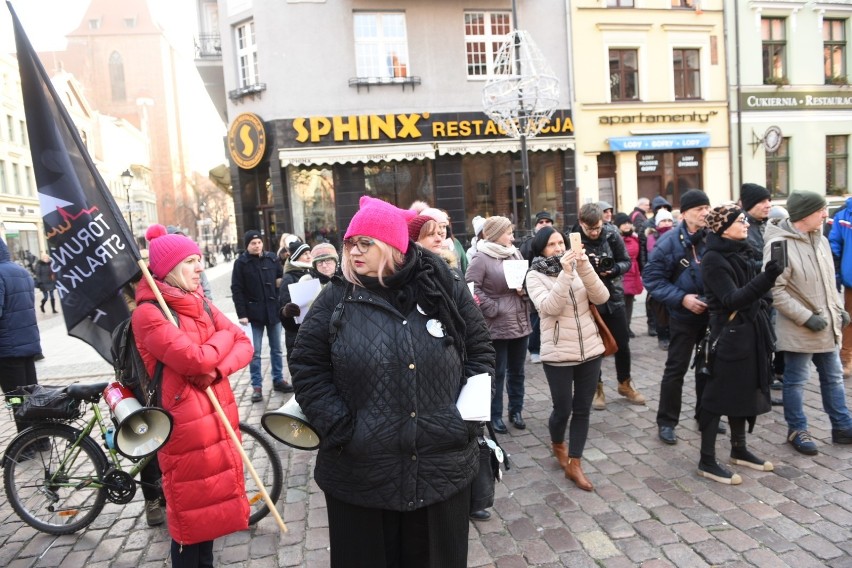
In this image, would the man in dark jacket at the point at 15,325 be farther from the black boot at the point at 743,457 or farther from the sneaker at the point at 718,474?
the black boot at the point at 743,457

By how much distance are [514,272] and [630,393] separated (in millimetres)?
2020

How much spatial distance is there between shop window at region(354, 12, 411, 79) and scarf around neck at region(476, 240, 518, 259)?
1318 centimetres

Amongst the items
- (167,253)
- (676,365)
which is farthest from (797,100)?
(167,253)

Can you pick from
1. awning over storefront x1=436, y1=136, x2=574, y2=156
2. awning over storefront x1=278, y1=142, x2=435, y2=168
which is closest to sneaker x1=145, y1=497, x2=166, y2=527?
awning over storefront x1=278, y1=142, x2=435, y2=168

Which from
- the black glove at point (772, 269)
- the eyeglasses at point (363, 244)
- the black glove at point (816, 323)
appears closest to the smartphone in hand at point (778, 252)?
the black glove at point (816, 323)

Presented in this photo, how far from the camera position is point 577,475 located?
160 inches

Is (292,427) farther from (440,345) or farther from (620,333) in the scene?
(620,333)

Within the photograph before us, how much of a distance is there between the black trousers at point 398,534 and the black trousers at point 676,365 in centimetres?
296

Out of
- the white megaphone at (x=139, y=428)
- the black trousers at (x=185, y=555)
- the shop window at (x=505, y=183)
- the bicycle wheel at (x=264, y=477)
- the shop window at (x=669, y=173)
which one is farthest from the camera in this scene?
the shop window at (x=669, y=173)

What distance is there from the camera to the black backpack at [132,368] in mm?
2934

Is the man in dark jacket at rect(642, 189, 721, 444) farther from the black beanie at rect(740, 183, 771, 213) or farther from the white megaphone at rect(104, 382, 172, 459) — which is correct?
the white megaphone at rect(104, 382, 172, 459)

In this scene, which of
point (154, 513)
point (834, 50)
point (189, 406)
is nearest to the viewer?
point (189, 406)

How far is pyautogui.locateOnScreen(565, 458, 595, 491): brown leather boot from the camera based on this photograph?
4.01 m

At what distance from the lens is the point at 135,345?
2.97 metres
